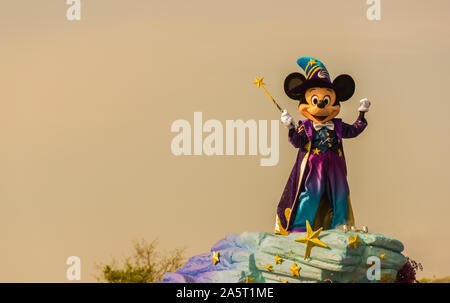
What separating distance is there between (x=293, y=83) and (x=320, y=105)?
2.18 feet

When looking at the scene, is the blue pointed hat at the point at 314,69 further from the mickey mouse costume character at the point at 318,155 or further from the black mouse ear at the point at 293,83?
the black mouse ear at the point at 293,83

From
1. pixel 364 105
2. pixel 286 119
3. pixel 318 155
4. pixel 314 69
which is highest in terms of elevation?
pixel 314 69

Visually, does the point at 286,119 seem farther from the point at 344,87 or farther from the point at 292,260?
the point at 292,260

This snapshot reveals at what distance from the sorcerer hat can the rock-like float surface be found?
2.38 m

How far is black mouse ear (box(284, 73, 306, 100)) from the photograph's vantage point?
14.6 m

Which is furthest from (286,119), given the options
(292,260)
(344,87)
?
(292,260)

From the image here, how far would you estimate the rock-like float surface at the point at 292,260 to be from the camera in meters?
13.3

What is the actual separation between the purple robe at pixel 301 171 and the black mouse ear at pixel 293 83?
48 cm

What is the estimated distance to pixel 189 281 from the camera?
13.7 metres

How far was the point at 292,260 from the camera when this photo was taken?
13.5 meters

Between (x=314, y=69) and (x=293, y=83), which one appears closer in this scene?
(x=314, y=69)
